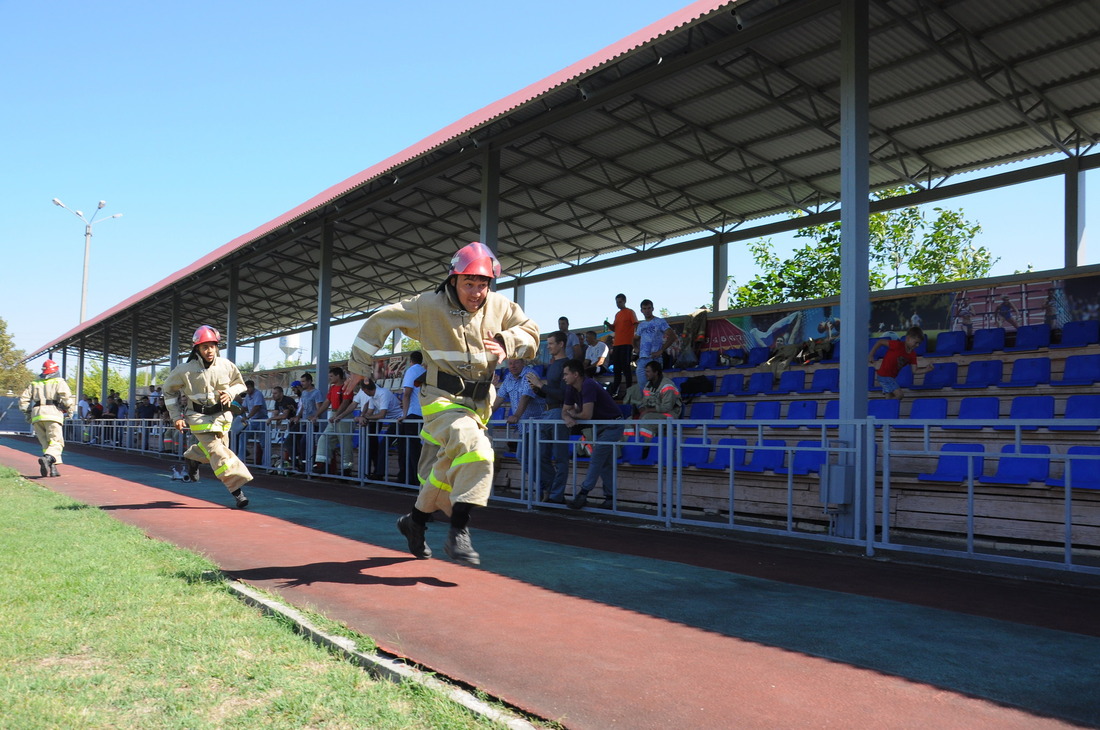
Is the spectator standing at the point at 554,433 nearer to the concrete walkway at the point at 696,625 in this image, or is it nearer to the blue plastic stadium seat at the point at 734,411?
the concrete walkway at the point at 696,625

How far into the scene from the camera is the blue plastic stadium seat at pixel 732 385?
47.2 feet

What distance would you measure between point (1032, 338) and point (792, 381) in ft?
11.5

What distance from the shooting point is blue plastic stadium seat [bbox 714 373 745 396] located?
567 inches

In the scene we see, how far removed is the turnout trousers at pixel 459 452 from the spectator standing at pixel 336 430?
9.32m

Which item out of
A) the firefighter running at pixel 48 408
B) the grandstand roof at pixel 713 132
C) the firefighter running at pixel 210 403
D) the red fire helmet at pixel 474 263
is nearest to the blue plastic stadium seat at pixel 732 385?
the grandstand roof at pixel 713 132

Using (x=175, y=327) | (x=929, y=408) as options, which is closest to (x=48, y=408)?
(x=929, y=408)

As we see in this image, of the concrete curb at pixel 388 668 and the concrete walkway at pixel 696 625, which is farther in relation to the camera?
the concrete walkway at pixel 696 625

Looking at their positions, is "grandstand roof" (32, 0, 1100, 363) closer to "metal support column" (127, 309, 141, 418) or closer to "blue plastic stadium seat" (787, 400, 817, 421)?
"blue plastic stadium seat" (787, 400, 817, 421)

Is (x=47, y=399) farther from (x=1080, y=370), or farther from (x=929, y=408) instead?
(x=1080, y=370)

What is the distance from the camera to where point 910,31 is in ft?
38.4

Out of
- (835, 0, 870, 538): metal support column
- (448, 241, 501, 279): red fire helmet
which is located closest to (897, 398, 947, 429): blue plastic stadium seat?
(835, 0, 870, 538): metal support column

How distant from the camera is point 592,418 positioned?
10.3m

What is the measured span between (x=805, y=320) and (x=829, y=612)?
10826 mm

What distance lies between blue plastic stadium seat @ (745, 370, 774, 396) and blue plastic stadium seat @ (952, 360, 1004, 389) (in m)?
3.03
